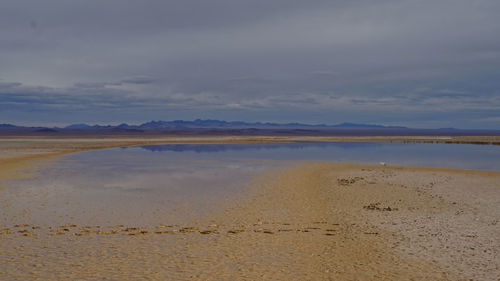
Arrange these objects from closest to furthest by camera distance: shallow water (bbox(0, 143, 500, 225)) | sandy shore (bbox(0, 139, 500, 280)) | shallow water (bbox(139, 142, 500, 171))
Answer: sandy shore (bbox(0, 139, 500, 280))
shallow water (bbox(0, 143, 500, 225))
shallow water (bbox(139, 142, 500, 171))

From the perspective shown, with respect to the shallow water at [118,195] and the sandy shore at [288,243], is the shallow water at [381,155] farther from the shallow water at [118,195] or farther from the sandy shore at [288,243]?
the sandy shore at [288,243]

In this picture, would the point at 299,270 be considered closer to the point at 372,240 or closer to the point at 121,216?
the point at 372,240

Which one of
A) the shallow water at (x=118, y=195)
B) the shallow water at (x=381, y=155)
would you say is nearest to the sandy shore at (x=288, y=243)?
the shallow water at (x=118, y=195)

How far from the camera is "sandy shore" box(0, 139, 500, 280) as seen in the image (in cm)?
897

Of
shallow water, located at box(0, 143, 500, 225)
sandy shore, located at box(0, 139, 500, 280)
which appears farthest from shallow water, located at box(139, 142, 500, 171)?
sandy shore, located at box(0, 139, 500, 280)

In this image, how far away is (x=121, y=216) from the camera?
14539 mm

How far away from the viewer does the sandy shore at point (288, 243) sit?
8.97m

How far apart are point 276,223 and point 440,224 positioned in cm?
564

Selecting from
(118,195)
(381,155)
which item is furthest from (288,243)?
(381,155)

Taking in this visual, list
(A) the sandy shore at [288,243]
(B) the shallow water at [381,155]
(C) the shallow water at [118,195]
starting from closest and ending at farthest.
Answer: (A) the sandy shore at [288,243], (C) the shallow water at [118,195], (B) the shallow water at [381,155]

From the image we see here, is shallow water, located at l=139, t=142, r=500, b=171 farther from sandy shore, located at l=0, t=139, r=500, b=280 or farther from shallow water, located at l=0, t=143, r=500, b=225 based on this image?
sandy shore, located at l=0, t=139, r=500, b=280

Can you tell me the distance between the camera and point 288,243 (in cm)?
1134

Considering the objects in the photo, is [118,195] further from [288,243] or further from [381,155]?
[381,155]

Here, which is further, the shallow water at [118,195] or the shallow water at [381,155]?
the shallow water at [381,155]
